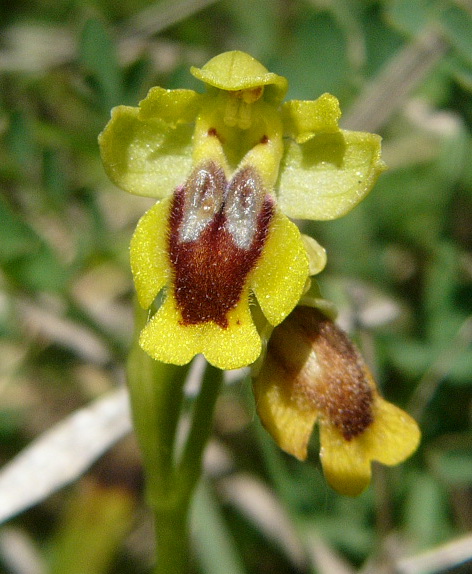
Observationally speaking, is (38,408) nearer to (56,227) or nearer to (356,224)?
(56,227)

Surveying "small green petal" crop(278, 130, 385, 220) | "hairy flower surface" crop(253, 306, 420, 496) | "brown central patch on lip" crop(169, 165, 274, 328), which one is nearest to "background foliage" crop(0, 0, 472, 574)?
"hairy flower surface" crop(253, 306, 420, 496)

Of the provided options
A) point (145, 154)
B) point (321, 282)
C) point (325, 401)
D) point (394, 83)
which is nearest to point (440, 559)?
point (325, 401)

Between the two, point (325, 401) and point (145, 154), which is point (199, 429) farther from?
point (145, 154)

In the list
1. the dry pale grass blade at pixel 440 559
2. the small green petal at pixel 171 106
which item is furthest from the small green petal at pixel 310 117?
the dry pale grass blade at pixel 440 559

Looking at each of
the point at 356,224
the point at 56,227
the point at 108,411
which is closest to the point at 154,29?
the point at 56,227

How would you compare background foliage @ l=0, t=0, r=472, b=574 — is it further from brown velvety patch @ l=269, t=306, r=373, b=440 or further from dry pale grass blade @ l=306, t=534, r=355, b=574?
brown velvety patch @ l=269, t=306, r=373, b=440
